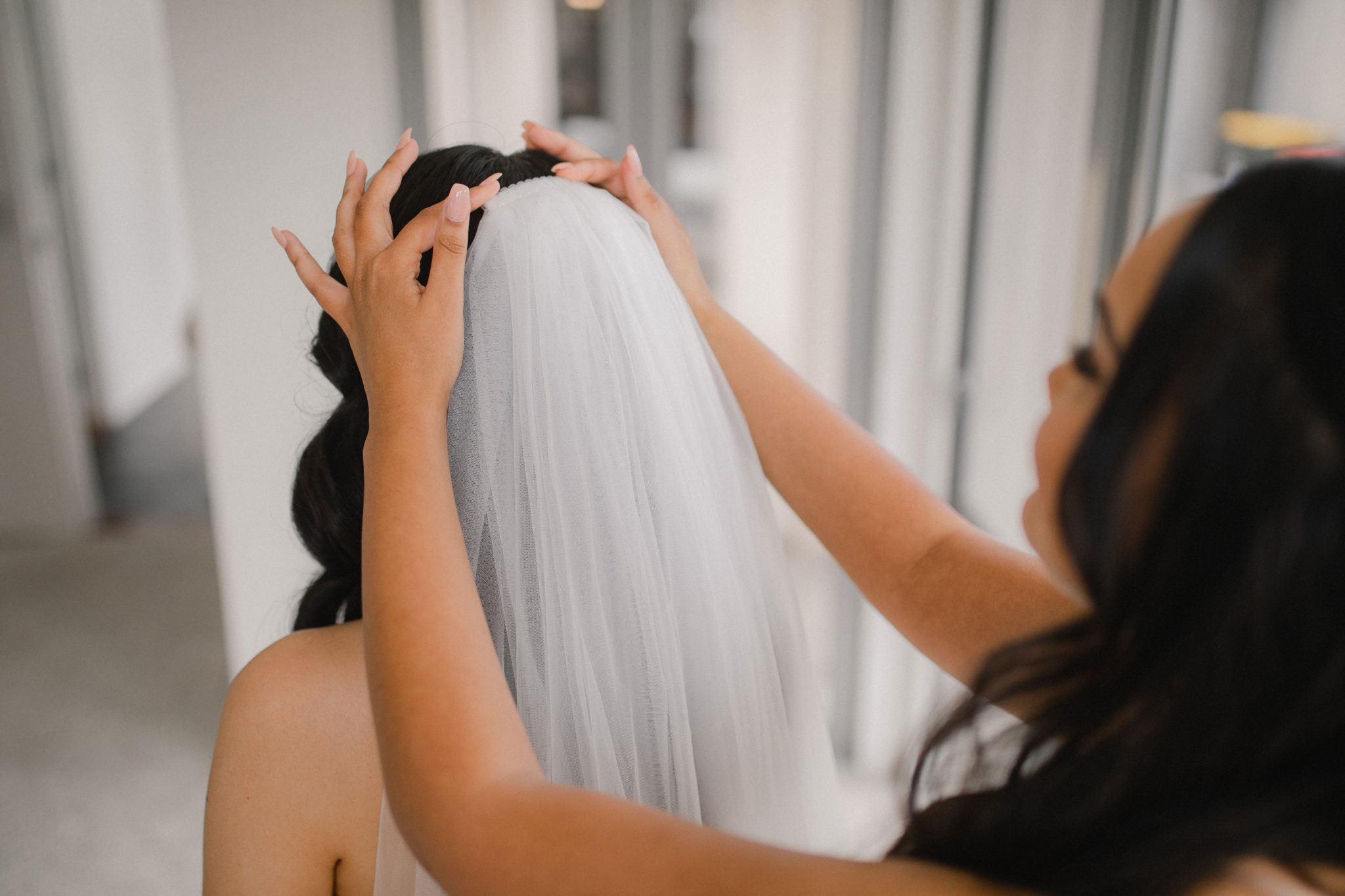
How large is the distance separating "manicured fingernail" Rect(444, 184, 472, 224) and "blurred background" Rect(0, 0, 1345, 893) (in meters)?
0.70

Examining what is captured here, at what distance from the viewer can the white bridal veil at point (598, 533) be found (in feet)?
2.40

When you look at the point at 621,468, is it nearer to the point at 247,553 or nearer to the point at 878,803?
the point at 247,553

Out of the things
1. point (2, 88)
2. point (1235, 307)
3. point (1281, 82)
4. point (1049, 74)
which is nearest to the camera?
point (1235, 307)

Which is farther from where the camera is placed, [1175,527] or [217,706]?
[217,706]

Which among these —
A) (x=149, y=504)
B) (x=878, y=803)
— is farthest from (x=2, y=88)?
(x=878, y=803)

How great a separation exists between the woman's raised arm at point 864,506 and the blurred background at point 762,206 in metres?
0.21

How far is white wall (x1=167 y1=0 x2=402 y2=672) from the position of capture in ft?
5.00

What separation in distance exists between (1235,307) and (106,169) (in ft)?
15.9

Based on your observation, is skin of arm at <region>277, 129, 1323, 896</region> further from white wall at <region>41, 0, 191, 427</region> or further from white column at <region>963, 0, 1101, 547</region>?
white wall at <region>41, 0, 191, 427</region>

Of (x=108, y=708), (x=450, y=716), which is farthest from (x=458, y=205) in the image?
(x=108, y=708)

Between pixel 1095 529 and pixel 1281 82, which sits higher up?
pixel 1281 82

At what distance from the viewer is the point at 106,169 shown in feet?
13.3

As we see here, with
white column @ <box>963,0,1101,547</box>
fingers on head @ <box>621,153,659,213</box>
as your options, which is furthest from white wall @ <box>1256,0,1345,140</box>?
fingers on head @ <box>621,153,659,213</box>

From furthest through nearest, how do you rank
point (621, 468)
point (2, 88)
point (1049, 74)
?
point (2, 88) < point (1049, 74) < point (621, 468)
